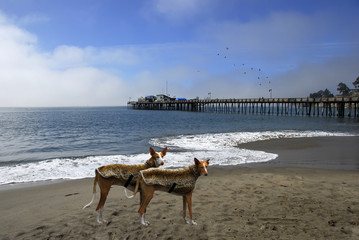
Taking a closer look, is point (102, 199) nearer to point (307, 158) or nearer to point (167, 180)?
point (167, 180)

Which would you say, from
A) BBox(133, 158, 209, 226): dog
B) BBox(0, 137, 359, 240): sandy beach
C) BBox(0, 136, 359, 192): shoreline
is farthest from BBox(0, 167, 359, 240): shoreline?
BBox(0, 136, 359, 192): shoreline

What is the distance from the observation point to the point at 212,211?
520cm

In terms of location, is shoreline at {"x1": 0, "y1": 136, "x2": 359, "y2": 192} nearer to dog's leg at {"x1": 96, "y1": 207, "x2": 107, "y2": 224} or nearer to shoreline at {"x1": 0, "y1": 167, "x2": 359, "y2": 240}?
shoreline at {"x1": 0, "y1": 167, "x2": 359, "y2": 240}

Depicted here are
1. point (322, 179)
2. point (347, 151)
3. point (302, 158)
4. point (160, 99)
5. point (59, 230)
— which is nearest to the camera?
point (59, 230)

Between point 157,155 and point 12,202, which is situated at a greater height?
point 157,155

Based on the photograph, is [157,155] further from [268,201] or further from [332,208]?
[332,208]

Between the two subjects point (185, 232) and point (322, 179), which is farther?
point (322, 179)

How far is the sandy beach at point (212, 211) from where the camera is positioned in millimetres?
4309

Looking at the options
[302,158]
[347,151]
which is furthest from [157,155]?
[347,151]

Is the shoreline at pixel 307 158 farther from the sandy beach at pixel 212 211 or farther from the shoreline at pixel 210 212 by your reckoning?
the shoreline at pixel 210 212

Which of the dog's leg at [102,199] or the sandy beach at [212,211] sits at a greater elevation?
the dog's leg at [102,199]

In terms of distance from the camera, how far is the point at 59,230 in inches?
176

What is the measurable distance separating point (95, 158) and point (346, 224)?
36.5 feet

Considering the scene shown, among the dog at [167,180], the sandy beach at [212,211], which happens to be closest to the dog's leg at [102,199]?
the sandy beach at [212,211]
